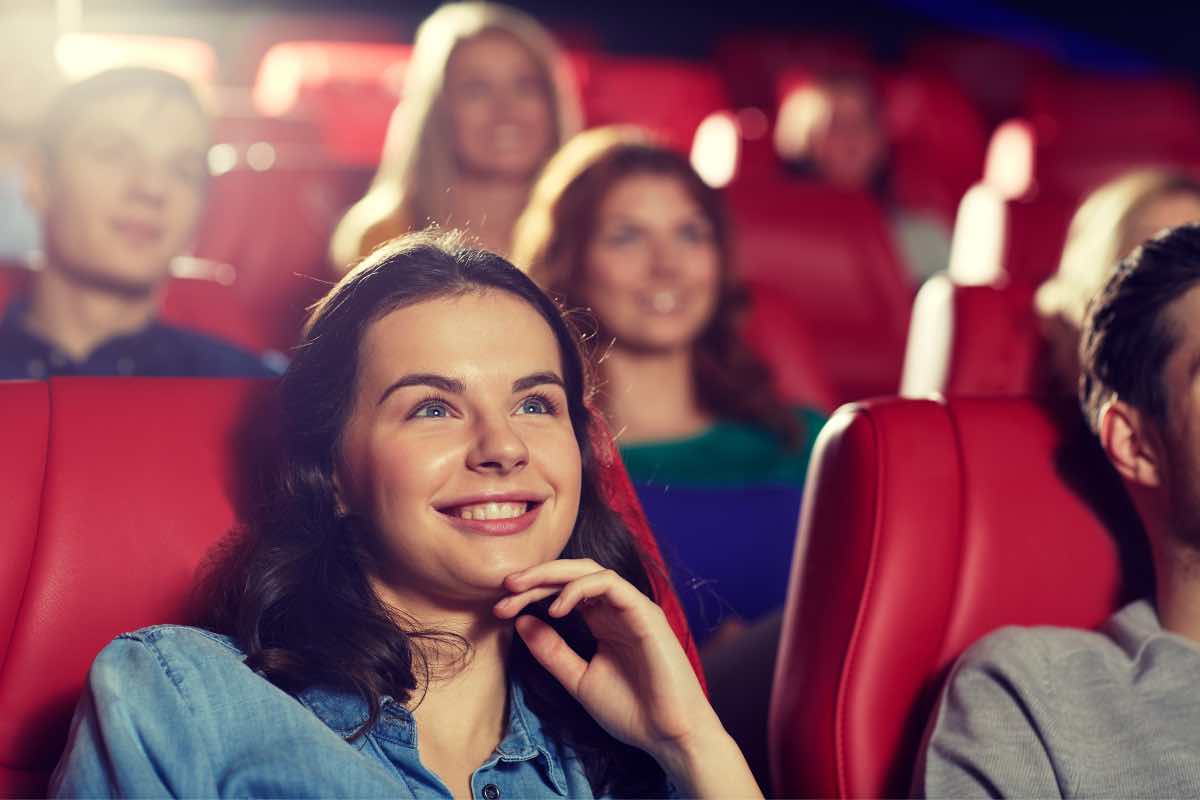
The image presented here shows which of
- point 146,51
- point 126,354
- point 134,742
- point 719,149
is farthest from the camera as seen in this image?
point 146,51

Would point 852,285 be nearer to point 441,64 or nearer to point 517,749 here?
point 441,64

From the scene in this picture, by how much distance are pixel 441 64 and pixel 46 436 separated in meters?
1.74

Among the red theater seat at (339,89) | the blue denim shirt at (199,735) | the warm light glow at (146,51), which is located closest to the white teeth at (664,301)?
the blue denim shirt at (199,735)

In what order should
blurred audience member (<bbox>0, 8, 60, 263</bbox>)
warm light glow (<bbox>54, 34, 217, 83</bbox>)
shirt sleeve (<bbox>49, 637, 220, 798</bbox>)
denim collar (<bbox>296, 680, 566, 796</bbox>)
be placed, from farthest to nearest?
warm light glow (<bbox>54, 34, 217, 83</bbox>)
blurred audience member (<bbox>0, 8, 60, 263</bbox>)
denim collar (<bbox>296, 680, 566, 796</bbox>)
shirt sleeve (<bbox>49, 637, 220, 798</bbox>)

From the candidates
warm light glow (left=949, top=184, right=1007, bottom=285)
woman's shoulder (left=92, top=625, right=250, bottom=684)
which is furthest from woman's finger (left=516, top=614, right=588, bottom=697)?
warm light glow (left=949, top=184, right=1007, bottom=285)

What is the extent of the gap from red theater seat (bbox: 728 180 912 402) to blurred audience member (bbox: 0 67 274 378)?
3.70ft

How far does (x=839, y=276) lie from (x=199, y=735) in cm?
216

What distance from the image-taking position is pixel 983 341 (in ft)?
7.40

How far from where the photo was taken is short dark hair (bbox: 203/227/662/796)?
1098mm

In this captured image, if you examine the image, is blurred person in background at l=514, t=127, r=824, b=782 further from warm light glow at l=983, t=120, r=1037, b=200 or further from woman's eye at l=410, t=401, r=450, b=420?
warm light glow at l=983, t=120, r=1037, b=200

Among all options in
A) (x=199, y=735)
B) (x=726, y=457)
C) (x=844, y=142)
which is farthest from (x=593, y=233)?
(x=844, y=142)

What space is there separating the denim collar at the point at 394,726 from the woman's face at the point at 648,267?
42.8 inches

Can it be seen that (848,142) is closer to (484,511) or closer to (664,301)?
(664,301)

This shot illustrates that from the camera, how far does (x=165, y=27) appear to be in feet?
22.9
